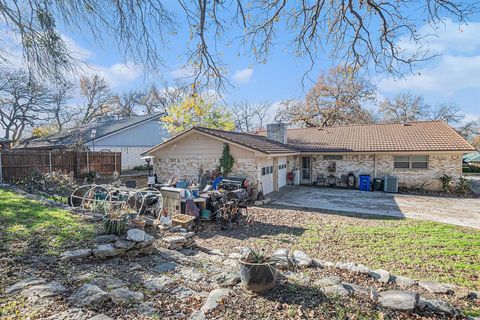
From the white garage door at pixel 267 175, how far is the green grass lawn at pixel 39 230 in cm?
839

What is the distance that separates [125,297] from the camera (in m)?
3.01

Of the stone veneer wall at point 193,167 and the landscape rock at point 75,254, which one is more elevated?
the stone veneer wall at point 193,167

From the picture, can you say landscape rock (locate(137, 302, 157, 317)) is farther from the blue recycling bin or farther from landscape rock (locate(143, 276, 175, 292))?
the blue recycling bin

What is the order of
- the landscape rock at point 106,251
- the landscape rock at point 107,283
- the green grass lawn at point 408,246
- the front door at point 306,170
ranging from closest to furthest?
the landscape rock at point 107,283 → the landscape rock at point 106,251 → the green grass lawn at point 408,246 → the front door at point 306,170

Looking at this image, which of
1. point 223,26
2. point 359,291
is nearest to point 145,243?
point 359,291

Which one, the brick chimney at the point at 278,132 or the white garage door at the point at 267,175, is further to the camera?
the brick chimney at the point at 278,132

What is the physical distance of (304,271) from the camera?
4457 mm

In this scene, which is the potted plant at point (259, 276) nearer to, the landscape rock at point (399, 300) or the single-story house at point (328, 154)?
the landscape rock at point (399, 300)

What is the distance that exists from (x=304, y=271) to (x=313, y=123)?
26.5m

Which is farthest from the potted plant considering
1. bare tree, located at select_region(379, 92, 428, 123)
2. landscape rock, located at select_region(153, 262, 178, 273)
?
bare tree, located at select_region(379, 92, 428, 123)

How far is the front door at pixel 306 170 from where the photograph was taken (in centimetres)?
1792

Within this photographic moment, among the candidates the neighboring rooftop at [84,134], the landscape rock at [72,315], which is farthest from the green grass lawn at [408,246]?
the neighboring rooftop at [84,134]

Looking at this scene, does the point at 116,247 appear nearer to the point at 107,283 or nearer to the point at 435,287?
the point at 107,283

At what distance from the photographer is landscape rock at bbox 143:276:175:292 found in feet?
11.1
